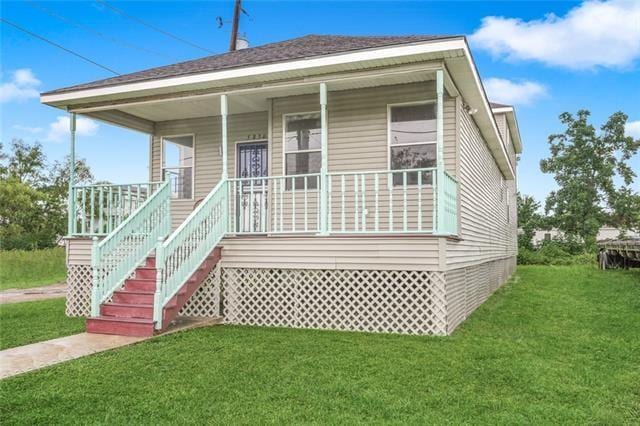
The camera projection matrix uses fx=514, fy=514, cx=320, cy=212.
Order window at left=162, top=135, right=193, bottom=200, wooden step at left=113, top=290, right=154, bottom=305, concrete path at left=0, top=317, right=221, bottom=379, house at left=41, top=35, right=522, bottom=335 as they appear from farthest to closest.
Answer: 1. window at left=162, top=135, right=193, bottom=200
2. wooden step at left=113, top=290, right=154, bottom=305
3. house at left=41, top=35, right=522, bottom=335
4. concrete path at left=0, top=317, right=221, bottom=379

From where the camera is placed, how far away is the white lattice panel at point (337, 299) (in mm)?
6758

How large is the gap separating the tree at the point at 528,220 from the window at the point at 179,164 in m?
25.5

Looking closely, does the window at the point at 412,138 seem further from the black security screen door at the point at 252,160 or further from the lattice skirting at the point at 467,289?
the black security screen door at the point at 252,160

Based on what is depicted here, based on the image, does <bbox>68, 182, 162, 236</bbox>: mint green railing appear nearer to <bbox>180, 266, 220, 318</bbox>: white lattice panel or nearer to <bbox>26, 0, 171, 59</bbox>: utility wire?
<bbox>180, 266, 220, 318</bbox>: white lattice panel

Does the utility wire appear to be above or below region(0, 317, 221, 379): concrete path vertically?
above

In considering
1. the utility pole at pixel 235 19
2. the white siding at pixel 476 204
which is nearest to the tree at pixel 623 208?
the white siding at pixel 476 204

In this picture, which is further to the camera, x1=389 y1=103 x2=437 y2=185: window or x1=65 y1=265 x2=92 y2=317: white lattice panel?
x1=65 y1=265 x2=92 y2=317: white lattice panel

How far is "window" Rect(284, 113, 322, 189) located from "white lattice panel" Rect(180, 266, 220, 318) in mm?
2139

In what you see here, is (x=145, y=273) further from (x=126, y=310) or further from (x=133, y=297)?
(x=126, y=310)

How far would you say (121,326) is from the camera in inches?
253

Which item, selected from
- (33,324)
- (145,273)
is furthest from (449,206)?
(33,324)

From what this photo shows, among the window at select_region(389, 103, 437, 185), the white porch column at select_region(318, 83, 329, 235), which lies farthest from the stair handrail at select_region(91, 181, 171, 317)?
the window at select_region(389, 103, 437, 185)

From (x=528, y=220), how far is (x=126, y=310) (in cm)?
3084

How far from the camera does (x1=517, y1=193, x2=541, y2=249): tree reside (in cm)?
3122
